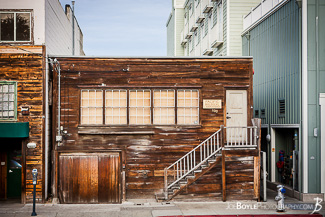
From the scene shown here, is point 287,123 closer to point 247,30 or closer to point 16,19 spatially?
point 247,30

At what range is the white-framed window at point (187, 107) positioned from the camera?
16516 mm

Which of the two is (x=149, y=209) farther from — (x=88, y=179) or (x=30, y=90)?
(x=30, y=90)

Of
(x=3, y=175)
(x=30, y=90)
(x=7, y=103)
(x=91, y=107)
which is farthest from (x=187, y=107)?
(x=3, y=175)

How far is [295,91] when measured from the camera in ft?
55.7

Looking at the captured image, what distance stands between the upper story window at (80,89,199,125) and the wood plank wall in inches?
67.7

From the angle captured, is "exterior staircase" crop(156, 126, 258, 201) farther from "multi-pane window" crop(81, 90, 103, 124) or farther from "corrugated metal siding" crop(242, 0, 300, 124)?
"multi-pane window" crop(81, 90, 103, 124)

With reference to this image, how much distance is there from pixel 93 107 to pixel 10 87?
127 inches

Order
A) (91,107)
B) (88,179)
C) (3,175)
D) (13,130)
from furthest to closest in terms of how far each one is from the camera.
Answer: (3,175)
(91,107)
(88,179)
(13,130)

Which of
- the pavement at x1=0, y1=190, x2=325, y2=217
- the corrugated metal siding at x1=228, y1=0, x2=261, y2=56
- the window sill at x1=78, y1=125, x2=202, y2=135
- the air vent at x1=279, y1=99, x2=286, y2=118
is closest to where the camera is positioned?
the pavement at x1=0, y1=190, x2=325, y2=217

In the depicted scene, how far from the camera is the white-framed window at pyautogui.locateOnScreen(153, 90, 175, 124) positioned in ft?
53.9

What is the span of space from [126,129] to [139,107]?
3.37 feet

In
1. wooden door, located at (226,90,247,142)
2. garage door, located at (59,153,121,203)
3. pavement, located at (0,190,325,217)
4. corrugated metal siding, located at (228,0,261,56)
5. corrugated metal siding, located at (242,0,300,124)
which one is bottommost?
pavement, located at (0,190,325,217)

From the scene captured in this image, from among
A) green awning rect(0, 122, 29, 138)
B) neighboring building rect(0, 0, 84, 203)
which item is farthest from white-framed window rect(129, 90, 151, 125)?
green awning rect(0, 122, 29, 138)

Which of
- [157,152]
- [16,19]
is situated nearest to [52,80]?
[16,19]
